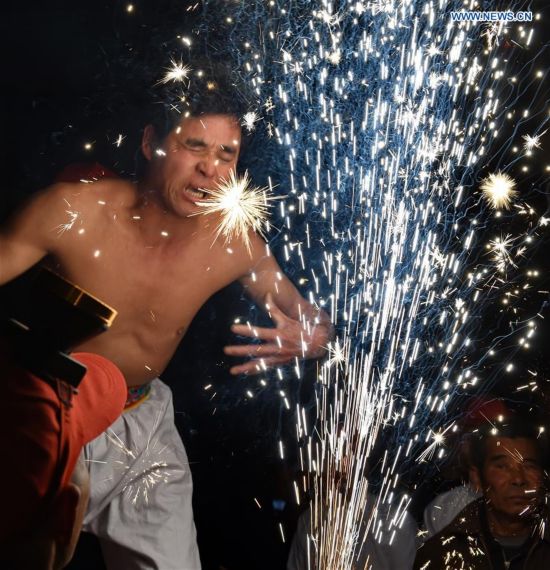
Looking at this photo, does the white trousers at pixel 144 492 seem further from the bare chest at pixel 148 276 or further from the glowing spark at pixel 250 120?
the glowing spark at pixel 250 120

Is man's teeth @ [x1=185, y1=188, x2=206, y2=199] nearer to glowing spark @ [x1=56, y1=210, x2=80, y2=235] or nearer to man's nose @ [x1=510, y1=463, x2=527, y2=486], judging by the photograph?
glowing spark @ [x1=56, y1=210, x2=80, y2=235]

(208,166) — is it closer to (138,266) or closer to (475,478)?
(138,266)

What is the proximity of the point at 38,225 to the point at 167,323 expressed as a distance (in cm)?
39

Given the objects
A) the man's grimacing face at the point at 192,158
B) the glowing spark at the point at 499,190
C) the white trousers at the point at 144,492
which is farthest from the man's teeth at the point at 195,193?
the glowing spark at the point at 499,190

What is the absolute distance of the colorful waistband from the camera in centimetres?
179

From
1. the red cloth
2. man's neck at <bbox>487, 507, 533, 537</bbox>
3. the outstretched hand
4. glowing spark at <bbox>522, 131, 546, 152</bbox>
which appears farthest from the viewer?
glowing spark at <bbox>522, 131, 546, 152</bbox>

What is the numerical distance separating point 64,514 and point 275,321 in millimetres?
972

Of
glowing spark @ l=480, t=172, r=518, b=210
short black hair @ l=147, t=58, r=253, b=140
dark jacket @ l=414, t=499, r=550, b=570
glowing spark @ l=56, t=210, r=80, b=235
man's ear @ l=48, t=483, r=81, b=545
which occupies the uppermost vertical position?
glowing spark @ l=480, t=172, r=518, b=210

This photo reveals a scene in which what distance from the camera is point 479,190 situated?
2.08 meters

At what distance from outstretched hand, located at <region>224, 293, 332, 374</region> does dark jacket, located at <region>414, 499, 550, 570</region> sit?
1.99ft

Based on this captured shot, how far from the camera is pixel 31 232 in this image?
171 cm

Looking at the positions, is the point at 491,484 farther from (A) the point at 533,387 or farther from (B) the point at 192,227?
(B) the point at 192,227

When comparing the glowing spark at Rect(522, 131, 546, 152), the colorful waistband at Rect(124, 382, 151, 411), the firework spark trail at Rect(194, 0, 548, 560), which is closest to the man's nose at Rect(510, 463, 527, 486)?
the firework spark trail at Rect(194, 0, 548, 560)

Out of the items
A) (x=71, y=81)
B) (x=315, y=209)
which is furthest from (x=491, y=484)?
(x=71, y=81)
